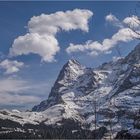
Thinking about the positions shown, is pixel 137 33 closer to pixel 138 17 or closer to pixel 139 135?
pixel 138 17

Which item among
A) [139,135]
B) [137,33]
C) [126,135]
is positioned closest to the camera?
[137,33]

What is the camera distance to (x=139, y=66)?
96.5 ft

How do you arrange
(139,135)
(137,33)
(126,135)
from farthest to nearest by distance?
(126,135) → (139,135) → (137,33)

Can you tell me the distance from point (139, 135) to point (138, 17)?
1120 inches

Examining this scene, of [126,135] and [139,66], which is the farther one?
[126,135]

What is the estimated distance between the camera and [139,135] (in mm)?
55281

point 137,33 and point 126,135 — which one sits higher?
point 137,33

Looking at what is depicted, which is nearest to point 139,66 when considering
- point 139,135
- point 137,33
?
point 137,33

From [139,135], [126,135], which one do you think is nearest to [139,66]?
[139,135]

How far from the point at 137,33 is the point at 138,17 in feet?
6.51

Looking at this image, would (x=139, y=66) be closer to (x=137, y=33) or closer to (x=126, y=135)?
(x=137, y=33)

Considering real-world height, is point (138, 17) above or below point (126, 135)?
above

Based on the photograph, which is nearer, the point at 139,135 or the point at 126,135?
the point at 139,135

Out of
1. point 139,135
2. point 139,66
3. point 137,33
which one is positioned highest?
point 137,33
